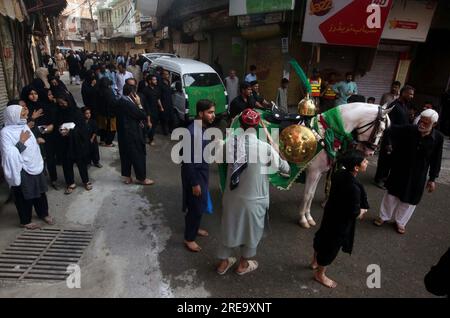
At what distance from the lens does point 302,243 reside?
13.0 ft

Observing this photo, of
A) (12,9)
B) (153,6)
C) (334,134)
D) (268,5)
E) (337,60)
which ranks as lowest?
A: (334,134)

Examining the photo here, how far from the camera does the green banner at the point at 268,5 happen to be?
8.94 meters

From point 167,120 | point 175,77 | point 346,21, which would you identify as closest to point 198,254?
point 167,120

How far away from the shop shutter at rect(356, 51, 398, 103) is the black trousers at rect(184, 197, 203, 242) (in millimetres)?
9077

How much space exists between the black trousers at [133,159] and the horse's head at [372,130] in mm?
3469

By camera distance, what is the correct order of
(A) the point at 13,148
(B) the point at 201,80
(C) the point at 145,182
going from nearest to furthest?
(A) the point at 13,148
(C) the point at 145,182
(B) the point at 201,80

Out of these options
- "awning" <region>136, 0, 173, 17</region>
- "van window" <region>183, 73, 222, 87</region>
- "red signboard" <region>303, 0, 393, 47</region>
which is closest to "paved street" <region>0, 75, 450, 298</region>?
"van window" <region>183, 73, 222, 87</region>

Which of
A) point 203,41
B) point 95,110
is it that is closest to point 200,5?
point 203,41

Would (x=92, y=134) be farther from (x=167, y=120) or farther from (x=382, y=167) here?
(x=382, y=167)

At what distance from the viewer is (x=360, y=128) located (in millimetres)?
4082

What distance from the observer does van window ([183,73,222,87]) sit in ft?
29.4

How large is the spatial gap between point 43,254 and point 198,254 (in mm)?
1821

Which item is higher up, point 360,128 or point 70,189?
point 360,128

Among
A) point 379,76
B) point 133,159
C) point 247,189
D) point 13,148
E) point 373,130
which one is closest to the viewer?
point 247,189
